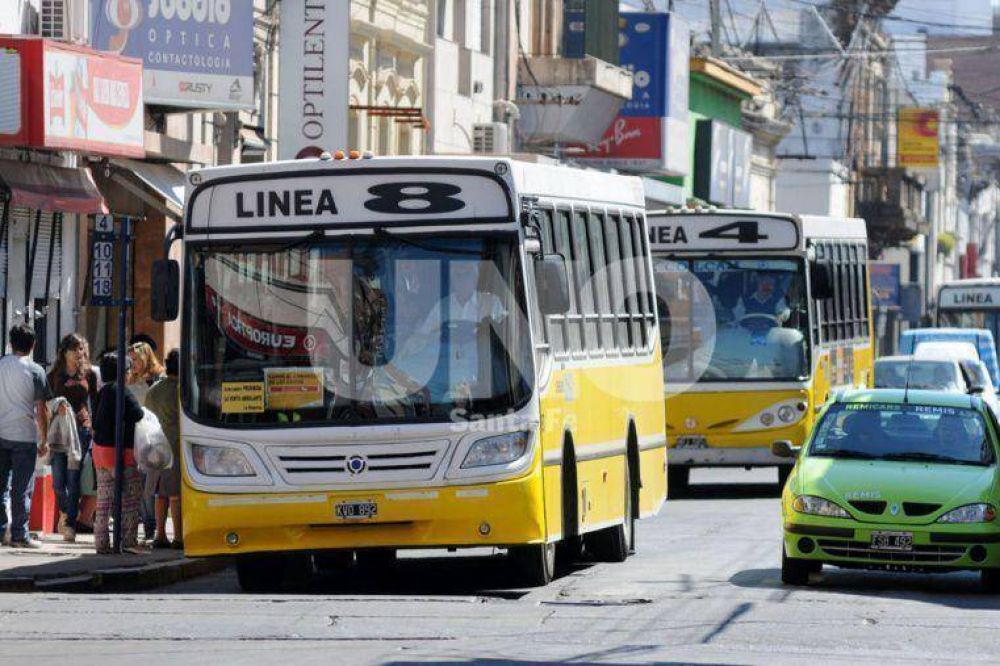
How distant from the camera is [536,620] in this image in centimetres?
1377

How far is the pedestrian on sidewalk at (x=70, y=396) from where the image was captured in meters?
19.9

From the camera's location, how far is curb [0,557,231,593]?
15.9 meters

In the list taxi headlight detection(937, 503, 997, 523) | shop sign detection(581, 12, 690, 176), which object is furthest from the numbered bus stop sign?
shop sign detection(581, 12, 690, 176)

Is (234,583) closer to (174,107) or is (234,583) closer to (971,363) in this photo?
(174,107)

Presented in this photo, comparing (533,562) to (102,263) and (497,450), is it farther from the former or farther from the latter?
(102,263)

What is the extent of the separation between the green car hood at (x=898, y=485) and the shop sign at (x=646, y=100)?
3793 cm

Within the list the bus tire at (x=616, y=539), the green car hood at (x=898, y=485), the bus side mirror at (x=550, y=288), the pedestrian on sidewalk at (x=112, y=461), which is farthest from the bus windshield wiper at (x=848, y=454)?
the pedestrian on sidewalk at (x=112, y=461)

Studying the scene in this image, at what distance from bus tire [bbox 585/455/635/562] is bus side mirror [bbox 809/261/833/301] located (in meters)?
9.01

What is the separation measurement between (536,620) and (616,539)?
16.2 feet

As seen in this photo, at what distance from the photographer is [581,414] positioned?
55.8 feet

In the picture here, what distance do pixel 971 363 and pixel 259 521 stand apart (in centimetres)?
2709

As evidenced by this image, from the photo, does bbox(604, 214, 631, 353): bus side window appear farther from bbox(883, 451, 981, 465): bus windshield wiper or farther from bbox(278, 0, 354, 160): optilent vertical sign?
bbox(278, 0, 354, 160): optilent vertical sign

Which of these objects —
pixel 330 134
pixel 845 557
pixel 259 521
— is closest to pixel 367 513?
pixel 259 521

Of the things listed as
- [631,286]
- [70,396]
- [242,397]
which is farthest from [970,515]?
[70,396]
